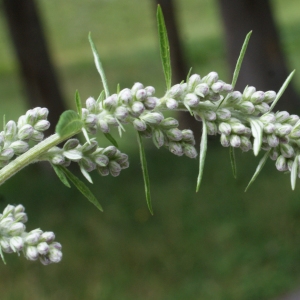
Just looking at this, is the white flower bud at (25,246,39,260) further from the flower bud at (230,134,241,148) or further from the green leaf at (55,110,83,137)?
the flower bud at (230,134,241,148)

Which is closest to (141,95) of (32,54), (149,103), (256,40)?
(149,103)

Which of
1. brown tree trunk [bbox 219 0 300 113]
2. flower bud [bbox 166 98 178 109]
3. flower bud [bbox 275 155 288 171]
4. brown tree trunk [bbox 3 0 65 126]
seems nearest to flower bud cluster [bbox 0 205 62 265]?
flower bud [bbox 166 98 178 109]

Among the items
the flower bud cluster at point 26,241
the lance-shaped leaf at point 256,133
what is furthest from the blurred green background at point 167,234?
the lance-shaped leaf at point 256,133

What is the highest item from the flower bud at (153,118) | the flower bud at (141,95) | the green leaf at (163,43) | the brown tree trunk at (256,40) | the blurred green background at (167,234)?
the green leaf at (163,43)

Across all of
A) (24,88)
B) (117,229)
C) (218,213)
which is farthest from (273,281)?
(24,88)

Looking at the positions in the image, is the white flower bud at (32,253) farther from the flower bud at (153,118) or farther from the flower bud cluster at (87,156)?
the flower bud at (153,118)

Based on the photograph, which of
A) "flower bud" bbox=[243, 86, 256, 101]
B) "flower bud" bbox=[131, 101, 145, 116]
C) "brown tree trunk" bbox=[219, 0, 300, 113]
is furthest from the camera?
"brown tree trunk" bbox=[219, 0, 300, 113]

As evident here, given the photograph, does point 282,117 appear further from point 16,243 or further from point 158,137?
point 16,243
